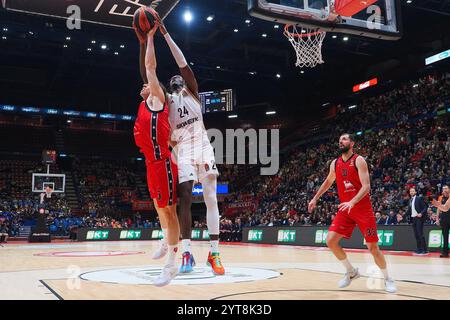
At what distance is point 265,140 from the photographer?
3325cm

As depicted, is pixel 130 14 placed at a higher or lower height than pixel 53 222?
higher

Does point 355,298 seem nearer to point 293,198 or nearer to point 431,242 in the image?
point 431,242

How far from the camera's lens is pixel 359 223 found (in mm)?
5035

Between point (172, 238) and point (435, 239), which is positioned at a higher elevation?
point (172, 238)

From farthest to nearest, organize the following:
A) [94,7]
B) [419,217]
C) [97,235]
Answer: [97,235]
[419,217]
[94,7]

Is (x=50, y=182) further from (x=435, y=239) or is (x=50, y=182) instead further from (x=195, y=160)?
(x=195, y=160)

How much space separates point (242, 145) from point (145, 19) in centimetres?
3158

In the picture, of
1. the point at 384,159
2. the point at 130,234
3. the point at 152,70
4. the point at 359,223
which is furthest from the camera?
the point at 130,234

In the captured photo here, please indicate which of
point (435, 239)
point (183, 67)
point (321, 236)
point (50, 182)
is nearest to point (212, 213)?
point (183, 67)

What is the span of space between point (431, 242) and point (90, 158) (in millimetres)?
26747

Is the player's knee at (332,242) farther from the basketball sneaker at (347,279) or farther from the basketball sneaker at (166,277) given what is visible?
the basketball sneaker at (166,277)

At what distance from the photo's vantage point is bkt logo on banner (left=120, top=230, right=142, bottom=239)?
2366 centimetres

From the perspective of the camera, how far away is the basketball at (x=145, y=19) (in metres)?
4.22
